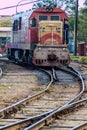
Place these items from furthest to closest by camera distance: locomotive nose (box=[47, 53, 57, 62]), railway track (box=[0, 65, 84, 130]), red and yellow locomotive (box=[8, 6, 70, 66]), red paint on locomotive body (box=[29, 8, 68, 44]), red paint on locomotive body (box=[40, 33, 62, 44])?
red paint on locomotive body (box=[29, 8, 68, 44]) < red paint on locomotive body (box=[40, 33, 62, 44]) < red and yellow locomotive (box=[8, 6, 70, 66]) < locomotive nose (box=[47, 53, 57, 62]) < railway track (box=[0, 65, 84, 130])

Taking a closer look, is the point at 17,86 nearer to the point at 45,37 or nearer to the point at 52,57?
the point at 52,57

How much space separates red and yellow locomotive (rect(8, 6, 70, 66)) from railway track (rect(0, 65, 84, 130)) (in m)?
10.3

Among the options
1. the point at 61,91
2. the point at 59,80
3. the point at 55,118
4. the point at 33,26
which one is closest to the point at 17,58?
the point at 33,26

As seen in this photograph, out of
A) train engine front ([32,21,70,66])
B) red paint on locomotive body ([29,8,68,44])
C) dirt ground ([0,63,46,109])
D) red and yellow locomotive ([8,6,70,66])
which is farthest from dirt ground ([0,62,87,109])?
red paint on locomotive body ([29,8,68,44])

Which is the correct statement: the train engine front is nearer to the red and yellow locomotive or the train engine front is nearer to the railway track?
the red and yellow locomotive

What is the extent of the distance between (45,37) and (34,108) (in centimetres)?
1609

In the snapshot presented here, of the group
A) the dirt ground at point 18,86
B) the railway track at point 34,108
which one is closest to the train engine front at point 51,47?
the dirt ground at point 18,86

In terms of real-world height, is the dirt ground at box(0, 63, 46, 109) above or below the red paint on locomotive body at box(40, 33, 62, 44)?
below

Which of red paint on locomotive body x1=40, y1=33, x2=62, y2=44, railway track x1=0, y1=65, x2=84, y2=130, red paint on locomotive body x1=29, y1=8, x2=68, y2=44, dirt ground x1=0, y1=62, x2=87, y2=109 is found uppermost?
red paint on locomotive body x1=29, y1=8, x2=68, y2=44

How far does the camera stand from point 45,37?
29.4m

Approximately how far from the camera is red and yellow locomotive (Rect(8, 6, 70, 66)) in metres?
28.5

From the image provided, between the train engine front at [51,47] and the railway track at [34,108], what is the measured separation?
33.3 ft

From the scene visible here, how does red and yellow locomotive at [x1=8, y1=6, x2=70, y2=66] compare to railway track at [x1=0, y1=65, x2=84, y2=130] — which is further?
red and yellow locomotive at [x1=8, y1=6, x2=70, y2=66]

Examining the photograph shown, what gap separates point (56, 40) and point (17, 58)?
17.9 feet
